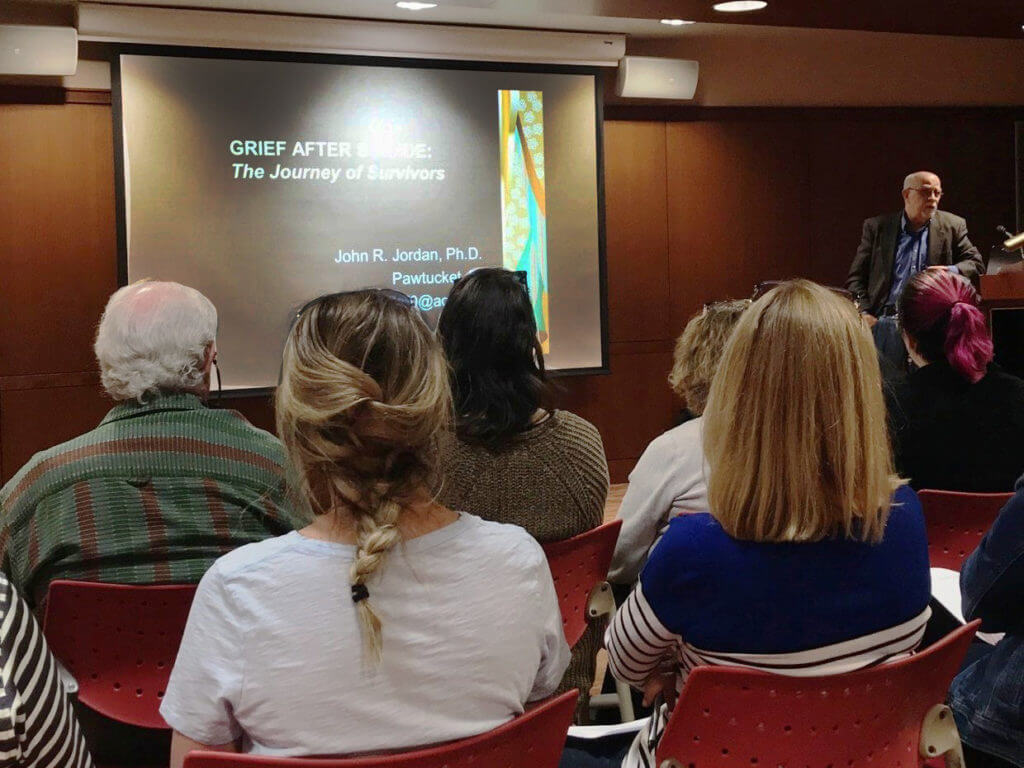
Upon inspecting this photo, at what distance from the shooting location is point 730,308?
2.71 m

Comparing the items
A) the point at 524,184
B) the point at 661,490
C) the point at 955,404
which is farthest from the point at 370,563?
the point at 524,184

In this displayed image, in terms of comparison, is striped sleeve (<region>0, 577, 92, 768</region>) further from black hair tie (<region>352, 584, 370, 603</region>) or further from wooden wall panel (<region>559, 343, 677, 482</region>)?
wooden wall panel (<region>559, 343, 677, 482</region>)

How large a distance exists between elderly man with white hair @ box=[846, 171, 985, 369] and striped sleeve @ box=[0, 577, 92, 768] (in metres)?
5.99

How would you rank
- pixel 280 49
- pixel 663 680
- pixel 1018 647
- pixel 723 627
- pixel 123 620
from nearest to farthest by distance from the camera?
pixel 723 627 < pixel 663 680 < pixel 1018 647 < pixel 123 620 < pixel 280 49

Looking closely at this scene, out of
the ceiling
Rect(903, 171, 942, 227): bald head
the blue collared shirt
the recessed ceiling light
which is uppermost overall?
the ceiling

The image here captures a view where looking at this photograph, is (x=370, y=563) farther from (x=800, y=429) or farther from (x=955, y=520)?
(x=955, y=520)

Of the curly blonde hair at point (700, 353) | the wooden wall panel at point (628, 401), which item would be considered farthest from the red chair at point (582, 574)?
the wooden wall panel at point (628, 401)

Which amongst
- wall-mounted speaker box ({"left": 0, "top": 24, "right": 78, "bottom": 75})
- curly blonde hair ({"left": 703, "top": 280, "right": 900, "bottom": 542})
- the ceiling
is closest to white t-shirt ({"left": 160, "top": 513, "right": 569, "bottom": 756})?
curly blonde hair ({"left": 703, "top": 280, "right": 900, "bottom": 542})

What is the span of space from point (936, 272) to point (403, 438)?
188 centimetres

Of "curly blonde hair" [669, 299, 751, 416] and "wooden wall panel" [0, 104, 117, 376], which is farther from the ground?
"wooden wall panel" [0, 104, 117, 376]

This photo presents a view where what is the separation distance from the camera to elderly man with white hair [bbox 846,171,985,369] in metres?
6.68

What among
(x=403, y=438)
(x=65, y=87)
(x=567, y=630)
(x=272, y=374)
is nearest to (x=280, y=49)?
(x=65, y=87)

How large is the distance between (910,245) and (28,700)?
21.0 ft

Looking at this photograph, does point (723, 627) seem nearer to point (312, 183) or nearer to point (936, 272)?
point (936, 272)
